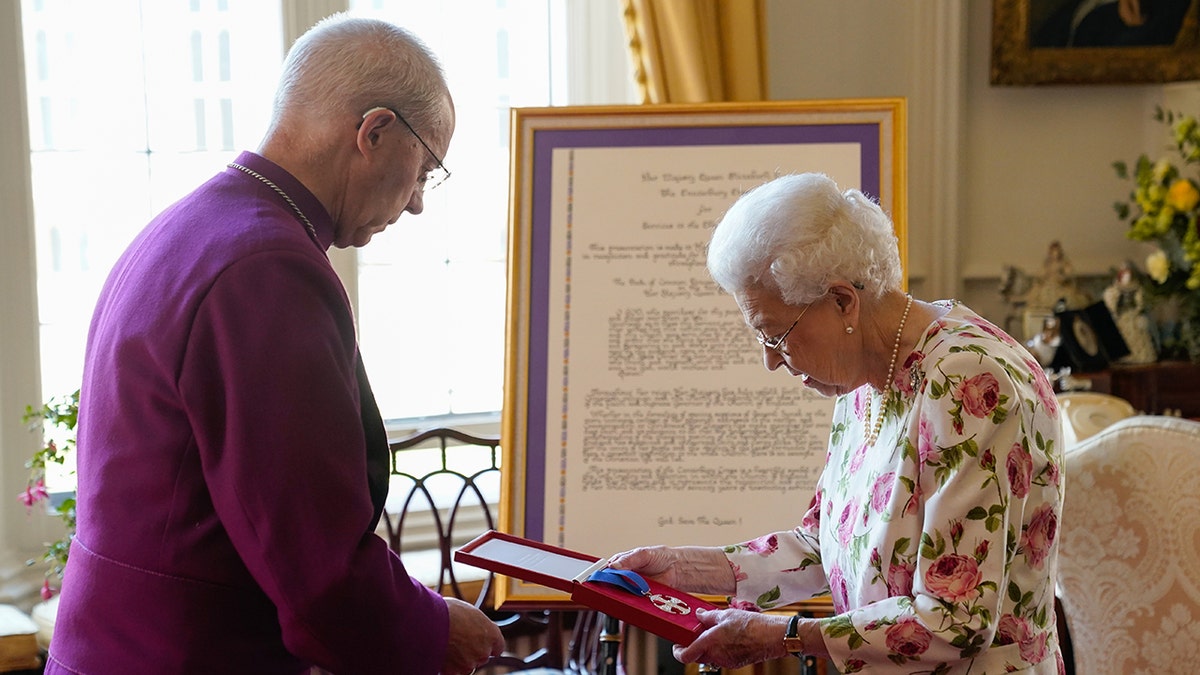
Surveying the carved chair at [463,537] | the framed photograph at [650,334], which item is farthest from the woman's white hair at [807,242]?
the carved chair at [463,537]

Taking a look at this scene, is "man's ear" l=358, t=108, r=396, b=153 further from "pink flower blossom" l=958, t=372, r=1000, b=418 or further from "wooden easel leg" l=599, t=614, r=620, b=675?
"wooden easel leg" l=599, t=614, r=620, b=675

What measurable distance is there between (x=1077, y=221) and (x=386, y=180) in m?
3.26

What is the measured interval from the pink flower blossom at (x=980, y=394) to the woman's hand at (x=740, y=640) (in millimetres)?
393

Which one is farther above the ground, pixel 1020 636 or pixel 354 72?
pixel 354 72

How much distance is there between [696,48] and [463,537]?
5.32 feet

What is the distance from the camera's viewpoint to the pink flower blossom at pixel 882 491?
65.4 inches

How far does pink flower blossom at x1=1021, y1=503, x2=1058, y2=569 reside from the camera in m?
1.60

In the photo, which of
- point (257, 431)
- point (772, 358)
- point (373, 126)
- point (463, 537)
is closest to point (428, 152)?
point (373, 126)

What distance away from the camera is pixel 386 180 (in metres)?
1.61

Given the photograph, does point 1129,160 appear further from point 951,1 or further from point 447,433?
point 447,433

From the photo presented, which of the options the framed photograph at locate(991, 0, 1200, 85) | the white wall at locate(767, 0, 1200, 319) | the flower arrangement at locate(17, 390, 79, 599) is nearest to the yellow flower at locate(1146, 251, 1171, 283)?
the white wall at locate(767, 0, 1200, 319)

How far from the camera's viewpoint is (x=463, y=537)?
3680 mm

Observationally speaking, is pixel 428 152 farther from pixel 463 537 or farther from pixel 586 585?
pixel 463 537

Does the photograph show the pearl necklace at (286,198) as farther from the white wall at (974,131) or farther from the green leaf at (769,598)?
the white wall at (974,131)
